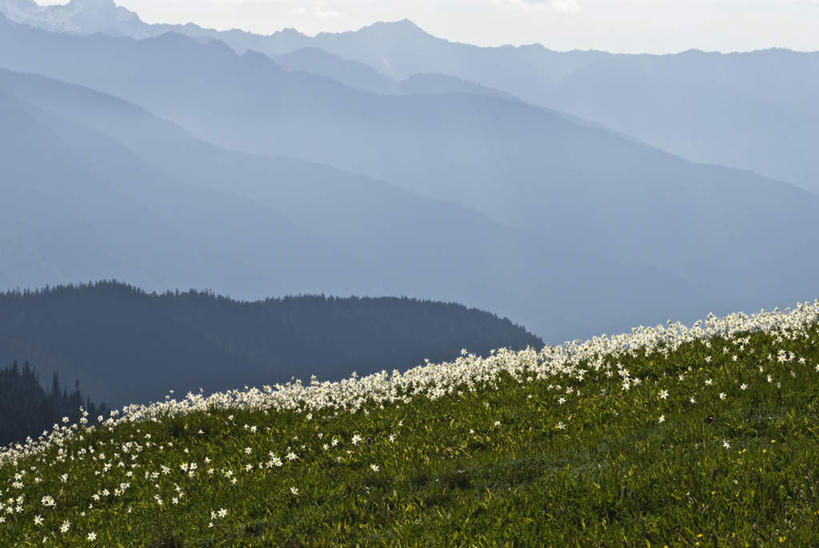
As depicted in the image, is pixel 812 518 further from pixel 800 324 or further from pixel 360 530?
pixel 800 324

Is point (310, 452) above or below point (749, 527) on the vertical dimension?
below

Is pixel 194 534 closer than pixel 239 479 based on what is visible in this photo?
Yes

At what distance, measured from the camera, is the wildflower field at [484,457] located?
779cm

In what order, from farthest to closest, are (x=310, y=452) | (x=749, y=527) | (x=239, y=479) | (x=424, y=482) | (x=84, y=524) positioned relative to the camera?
(x=310, y=452) → (x=239, y=479) → (x=84, y=524) → (x=424, y=482) → (x=749, y=527)

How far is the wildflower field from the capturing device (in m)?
7.79

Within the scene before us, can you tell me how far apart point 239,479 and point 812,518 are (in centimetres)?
855

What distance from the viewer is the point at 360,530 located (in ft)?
28.3

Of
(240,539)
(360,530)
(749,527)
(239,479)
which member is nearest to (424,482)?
(360,530)

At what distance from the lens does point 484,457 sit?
1099cm

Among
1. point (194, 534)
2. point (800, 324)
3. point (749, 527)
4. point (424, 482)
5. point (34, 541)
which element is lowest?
point (34, 541)

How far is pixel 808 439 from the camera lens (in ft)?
29.0

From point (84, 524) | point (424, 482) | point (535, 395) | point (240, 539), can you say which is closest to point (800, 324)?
point (535, 395)

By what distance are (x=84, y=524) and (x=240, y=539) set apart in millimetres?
3761

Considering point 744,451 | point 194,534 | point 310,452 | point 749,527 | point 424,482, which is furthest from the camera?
point 310,452
